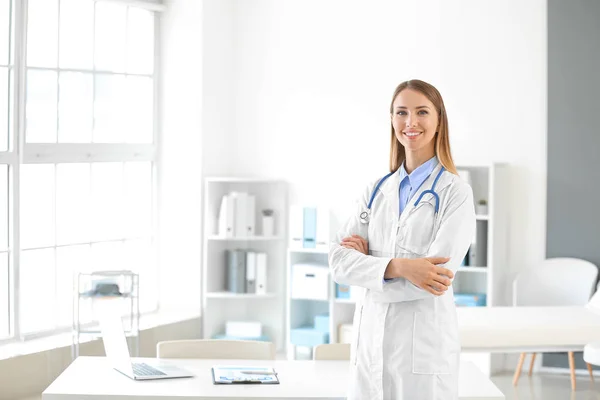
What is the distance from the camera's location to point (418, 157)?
303 cm

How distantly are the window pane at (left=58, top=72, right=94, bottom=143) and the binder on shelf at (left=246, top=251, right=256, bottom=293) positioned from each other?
1446 millimetres

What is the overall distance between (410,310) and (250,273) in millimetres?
3823

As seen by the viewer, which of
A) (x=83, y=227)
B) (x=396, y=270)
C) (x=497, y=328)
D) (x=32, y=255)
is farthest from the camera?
(x=83, y=227)

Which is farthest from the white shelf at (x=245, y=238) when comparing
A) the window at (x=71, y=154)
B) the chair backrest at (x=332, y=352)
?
the chair backrest at (x=332, y=352)

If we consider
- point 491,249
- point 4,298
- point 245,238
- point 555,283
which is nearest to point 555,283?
point 555,283

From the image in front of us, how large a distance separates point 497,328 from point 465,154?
168 cm

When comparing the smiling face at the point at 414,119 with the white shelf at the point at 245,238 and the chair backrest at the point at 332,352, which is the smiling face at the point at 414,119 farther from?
the white shelf at the point at 245,238

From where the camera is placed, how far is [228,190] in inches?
271

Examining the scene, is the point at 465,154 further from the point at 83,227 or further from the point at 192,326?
the point at 83,227

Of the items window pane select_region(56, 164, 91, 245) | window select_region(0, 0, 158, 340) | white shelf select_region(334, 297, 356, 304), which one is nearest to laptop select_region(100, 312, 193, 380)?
window select_region(0, 0, 158, 340)

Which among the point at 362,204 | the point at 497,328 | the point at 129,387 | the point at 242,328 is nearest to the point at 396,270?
the point at 362,204

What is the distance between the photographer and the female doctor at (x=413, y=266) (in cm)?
285

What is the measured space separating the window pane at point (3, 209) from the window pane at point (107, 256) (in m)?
0.85

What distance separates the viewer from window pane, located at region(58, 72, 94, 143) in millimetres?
5926
